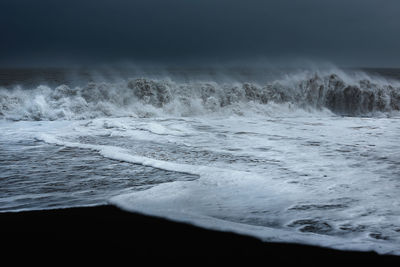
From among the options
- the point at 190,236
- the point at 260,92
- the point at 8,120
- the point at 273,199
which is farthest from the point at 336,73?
the point at 190,236

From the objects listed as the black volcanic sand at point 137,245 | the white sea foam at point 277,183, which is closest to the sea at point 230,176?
the white sea foam at point 277,183

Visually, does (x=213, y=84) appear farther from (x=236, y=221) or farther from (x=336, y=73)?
(x=236, y=221)

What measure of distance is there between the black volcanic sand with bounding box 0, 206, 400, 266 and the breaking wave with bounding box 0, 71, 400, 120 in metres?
10.3

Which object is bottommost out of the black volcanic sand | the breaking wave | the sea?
the black volcanic sand

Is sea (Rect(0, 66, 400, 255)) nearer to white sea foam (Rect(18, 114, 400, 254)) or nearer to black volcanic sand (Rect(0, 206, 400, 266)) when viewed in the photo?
white sea foam (Rect(18, 114, 400, 254))

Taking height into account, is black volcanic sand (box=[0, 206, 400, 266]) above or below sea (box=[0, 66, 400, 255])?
below

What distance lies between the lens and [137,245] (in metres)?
2.57

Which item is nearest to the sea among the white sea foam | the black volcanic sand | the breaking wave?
the white sea foam

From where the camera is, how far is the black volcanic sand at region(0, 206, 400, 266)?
238cm

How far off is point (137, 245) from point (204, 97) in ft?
43.1

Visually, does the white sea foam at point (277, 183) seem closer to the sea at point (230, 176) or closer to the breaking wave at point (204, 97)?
the sea at point (230, 176)

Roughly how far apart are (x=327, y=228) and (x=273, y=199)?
2.61ft

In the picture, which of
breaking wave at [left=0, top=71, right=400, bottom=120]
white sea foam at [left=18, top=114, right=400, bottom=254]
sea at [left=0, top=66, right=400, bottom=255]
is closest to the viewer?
white sea foam at [left=18, top=114, right=400, bottom=254]

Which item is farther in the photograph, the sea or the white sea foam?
the sea
